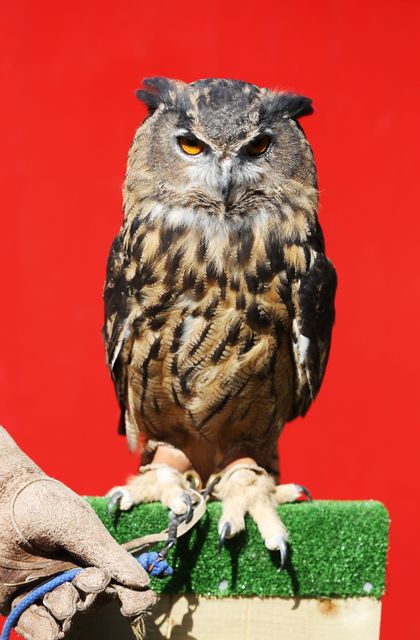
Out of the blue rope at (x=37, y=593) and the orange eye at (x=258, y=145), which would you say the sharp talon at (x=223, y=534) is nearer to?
the blue rope at (x=37, y=593)

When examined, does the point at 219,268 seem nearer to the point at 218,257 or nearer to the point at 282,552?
the point at 218,257

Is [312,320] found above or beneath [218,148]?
beneath

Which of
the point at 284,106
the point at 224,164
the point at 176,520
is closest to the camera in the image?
the point at 176,520

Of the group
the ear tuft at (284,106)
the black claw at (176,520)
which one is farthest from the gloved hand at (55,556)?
the ear tuft at (284,106)

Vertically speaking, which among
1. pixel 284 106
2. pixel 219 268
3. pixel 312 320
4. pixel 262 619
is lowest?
pixel 262 619

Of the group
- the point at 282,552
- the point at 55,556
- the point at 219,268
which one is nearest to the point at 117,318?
the point at 219,268

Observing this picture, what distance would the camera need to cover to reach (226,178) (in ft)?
5.61

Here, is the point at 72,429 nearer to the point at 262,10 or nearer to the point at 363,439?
the point at 363,439

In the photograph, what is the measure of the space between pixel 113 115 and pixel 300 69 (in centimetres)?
58

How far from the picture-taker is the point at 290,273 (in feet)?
6.01

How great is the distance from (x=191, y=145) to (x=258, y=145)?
13cm

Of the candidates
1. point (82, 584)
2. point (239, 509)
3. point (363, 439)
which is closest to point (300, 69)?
point (363, 439)

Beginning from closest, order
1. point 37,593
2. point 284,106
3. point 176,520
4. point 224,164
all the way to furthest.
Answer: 1. point 37,593
2. point 176,520
3. point 224,164
4. point 284,106

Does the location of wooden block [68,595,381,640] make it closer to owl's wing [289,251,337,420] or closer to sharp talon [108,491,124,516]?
sharp talon [108,491,124,516]
